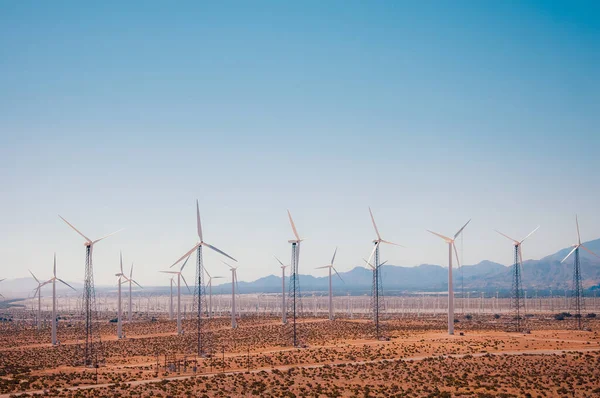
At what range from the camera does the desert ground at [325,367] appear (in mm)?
58312

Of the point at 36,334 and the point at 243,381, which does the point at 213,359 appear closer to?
the point at 243,381

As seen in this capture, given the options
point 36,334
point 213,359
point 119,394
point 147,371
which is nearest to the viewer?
point 119,394

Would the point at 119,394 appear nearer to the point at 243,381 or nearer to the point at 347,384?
the point at 243,381

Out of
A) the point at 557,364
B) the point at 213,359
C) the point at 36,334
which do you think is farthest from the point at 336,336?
the point at 36,334

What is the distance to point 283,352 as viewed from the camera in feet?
276

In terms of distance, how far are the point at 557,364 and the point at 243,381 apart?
34934 millimetres

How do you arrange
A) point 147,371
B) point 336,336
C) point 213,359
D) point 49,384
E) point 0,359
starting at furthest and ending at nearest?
1. point 336,336
2. point 0,359
3. point 213,359
4. point 147,371
5. point 49,384

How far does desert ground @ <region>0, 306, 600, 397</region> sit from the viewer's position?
2296 inches

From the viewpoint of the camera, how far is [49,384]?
60.8m

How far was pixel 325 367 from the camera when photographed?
231 feet

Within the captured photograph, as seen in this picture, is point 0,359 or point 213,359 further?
point 0,359

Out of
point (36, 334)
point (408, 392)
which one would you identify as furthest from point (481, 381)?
point (36, 334)

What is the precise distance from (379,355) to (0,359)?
162ft

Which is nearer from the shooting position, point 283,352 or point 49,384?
point 49,384
